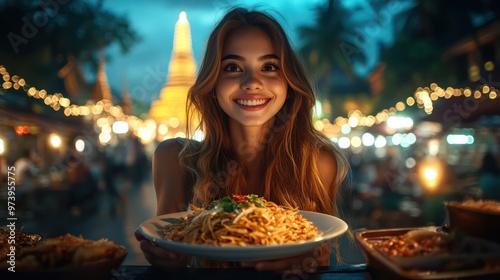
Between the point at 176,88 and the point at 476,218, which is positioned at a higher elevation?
the point at 176,88

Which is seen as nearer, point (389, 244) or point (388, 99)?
point (389, 244)

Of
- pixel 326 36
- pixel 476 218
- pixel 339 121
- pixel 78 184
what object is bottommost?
pixel 78 184

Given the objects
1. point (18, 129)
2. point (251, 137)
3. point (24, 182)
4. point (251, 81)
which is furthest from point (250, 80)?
point (18, 129)

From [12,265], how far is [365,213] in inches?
392

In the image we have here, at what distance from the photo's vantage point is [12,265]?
1306 millimetres

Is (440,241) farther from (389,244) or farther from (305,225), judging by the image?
(305,225)

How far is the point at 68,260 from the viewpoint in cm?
136

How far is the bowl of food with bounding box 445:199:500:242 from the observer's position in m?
1.38

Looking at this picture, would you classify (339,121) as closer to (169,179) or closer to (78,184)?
(78,184)

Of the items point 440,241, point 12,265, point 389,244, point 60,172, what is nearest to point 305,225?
point 389,244

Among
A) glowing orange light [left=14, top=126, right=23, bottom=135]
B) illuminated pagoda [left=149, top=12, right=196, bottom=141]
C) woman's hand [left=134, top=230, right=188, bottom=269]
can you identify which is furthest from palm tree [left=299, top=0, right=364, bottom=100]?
woman's hand [left=134, top=230, right=188, bottom=269]

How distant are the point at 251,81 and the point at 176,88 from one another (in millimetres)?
59783

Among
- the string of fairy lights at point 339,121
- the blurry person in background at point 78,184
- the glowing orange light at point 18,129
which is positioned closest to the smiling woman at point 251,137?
the string of fairy lights at point 339,121

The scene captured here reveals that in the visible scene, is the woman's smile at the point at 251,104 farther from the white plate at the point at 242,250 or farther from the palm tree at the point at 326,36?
the palm tree at the point at 326,36
